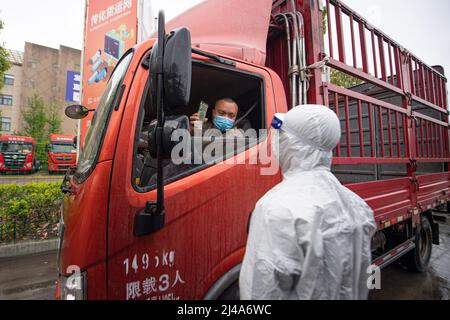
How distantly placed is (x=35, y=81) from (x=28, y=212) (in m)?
32.0

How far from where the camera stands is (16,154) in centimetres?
1470

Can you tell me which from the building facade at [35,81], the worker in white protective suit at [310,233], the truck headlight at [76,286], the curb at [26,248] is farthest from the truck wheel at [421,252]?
the building facade at [35,81]

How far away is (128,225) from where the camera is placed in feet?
4.10

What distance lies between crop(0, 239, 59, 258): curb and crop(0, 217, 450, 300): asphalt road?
0.43ft

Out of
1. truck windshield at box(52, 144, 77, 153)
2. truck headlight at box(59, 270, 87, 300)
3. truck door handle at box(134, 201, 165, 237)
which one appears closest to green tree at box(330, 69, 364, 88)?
truck door handle at box(134, 201, 165, 237)

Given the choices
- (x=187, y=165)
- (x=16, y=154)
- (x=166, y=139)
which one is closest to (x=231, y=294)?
(x=187, y=165)

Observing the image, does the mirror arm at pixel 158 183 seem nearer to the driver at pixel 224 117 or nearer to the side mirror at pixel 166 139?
the side mirror at pixel 166 139

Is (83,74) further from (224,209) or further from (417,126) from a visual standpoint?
(417,126)

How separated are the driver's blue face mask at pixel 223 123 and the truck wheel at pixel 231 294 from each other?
1038 mm

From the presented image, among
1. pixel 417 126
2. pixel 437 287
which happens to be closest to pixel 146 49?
pixel 417 126

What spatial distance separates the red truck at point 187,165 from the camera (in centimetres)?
120

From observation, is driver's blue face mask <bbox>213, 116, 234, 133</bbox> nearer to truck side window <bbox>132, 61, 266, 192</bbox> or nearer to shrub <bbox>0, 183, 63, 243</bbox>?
truck side window <bbox>132, 61, 266, 192</bbox>

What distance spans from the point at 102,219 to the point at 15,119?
114 ft

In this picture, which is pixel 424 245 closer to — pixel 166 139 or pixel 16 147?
pixel 166 139
